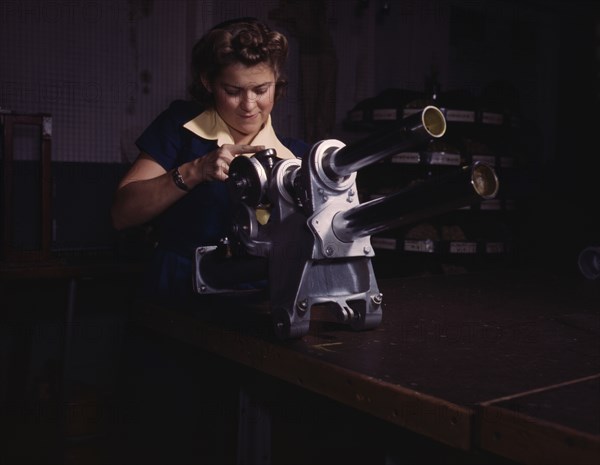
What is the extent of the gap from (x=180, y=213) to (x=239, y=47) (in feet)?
1.31

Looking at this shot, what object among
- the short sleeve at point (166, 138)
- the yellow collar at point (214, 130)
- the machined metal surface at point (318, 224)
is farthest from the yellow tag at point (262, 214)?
the short sleeve at point (166, 138)

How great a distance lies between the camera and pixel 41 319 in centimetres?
303

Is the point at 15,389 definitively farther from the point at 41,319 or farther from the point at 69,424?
the point at 69,424

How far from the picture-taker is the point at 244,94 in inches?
57.8

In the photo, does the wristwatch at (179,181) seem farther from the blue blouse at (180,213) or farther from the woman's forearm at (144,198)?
the blue blouse at (180,213)

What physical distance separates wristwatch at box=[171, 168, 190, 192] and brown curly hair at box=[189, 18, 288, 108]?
275mm

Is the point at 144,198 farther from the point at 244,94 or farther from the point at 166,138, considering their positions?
the point at 244,94

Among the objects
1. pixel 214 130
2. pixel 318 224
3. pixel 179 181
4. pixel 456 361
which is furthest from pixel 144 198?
pixel 456 361

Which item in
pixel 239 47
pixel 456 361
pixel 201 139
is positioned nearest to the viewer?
pixel 456 361

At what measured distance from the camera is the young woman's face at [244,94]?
57.4 inches

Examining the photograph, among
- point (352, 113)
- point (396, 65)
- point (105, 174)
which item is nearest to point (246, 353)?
point (352, 113)

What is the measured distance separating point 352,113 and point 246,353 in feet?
7.08

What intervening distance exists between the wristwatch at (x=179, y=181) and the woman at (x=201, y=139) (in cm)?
1

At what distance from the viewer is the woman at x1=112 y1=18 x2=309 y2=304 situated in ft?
4.76
